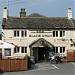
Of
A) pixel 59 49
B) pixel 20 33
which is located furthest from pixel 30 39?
pixel 59 49

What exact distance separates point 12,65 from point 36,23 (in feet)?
73.9

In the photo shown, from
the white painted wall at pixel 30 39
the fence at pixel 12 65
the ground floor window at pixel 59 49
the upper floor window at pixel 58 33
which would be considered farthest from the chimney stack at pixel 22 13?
the fence at pixel 12 65

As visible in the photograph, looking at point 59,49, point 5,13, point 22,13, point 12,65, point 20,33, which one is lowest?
point 12,65

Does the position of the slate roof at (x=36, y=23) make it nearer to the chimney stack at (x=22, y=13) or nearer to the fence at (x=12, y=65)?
the chimney stack at (x=22, y=13)

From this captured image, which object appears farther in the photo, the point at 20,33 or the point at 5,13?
the point at 5,13

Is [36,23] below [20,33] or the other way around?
the other way around

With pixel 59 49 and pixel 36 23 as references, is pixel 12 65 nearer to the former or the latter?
pixel 59 49

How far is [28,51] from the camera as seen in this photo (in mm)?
57969

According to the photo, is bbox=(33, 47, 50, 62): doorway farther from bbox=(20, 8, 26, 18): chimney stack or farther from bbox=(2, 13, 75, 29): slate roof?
bbox=(20, 8, 26, 18): chimney stack

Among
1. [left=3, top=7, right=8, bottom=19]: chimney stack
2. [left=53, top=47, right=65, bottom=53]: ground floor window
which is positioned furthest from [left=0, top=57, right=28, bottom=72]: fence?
[left=3, top=7, right=8, bottom=19]: chimney stack

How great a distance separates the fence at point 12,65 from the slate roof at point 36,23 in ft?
65.6

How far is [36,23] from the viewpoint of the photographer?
59875 mm

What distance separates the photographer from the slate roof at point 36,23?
58.4 m

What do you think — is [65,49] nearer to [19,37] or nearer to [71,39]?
[71,39]
